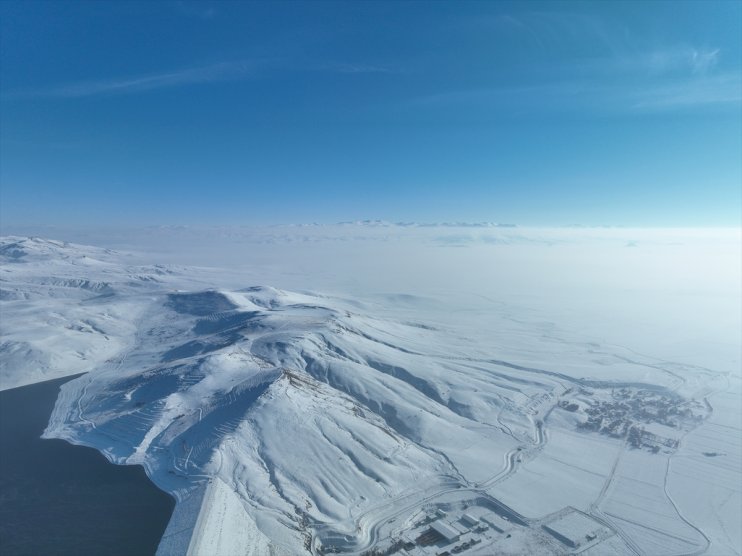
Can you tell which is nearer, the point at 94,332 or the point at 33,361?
the point at 33,361

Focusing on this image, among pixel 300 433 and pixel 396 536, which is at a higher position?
pixel 300 433

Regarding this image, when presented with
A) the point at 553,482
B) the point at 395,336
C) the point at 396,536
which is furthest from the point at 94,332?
the point at 553,482

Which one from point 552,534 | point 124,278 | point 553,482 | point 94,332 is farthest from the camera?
point 124,278

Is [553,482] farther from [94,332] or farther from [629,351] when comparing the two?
[94,332]

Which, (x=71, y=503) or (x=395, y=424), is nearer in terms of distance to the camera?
(x=71, y=503)
